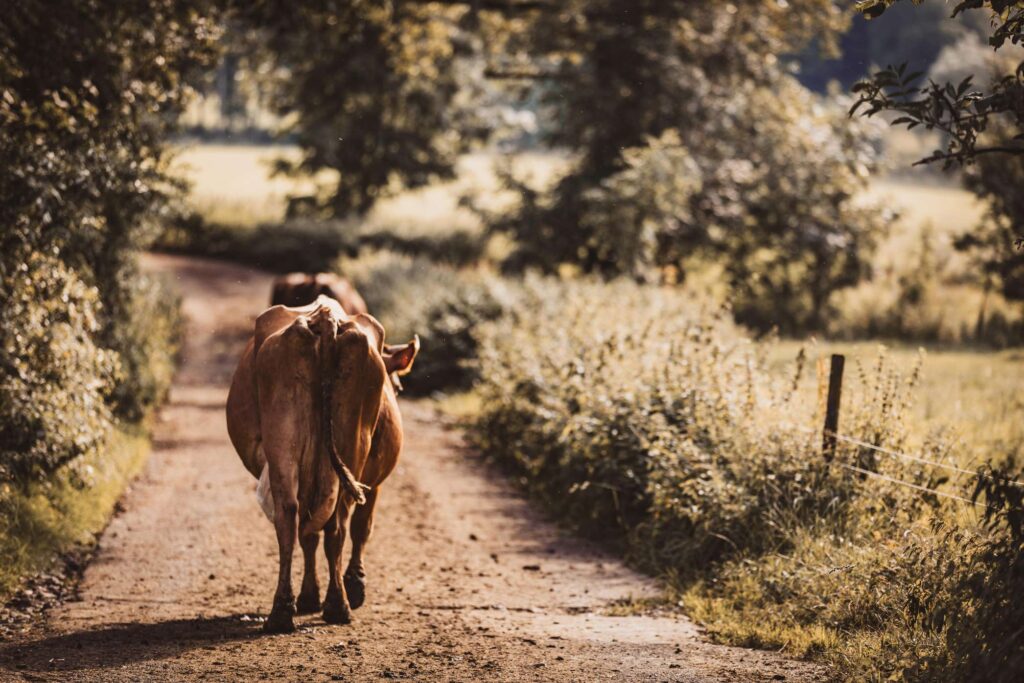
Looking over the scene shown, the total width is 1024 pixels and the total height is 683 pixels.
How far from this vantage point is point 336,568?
24.7ft

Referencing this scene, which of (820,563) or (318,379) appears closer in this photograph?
(318,379)

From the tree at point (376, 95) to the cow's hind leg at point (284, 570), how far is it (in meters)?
Answer: 12.0

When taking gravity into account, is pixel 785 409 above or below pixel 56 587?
above

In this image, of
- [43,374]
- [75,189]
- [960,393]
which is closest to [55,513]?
[43,374]

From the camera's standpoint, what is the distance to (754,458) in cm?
932

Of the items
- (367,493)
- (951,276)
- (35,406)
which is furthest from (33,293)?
(951,276)

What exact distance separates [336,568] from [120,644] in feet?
4.69

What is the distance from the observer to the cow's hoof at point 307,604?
772 cm

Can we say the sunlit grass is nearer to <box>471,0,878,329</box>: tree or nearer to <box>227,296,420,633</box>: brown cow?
<box>471,0,878,329</box>: tree

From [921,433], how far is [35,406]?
24.4 feet

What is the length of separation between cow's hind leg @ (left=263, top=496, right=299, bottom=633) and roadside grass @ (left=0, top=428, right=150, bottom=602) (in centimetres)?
204

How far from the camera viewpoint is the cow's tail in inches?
276

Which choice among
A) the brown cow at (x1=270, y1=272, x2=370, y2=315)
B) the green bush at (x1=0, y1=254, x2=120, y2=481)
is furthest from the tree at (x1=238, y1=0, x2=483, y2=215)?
the green bush at (x1=0, y1=254, x2=120, y2=481)

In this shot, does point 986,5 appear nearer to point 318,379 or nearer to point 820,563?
point 820,563
